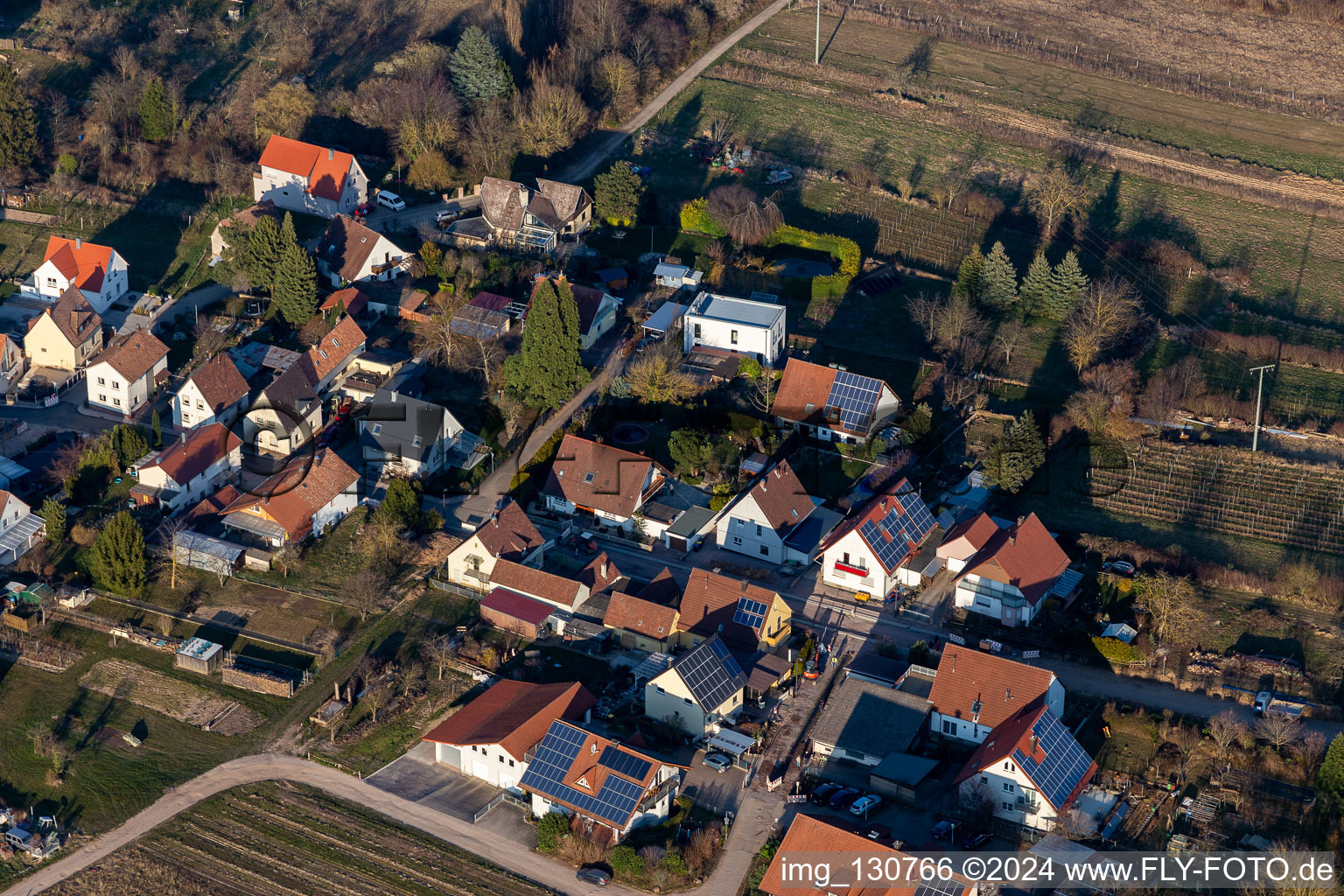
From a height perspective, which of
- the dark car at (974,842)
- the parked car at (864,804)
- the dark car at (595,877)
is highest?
the dark car at (974,842)

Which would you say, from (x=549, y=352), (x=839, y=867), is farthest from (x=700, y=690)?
(x=549, y=352)

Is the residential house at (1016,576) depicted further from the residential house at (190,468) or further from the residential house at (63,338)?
the residential house at (63,338)

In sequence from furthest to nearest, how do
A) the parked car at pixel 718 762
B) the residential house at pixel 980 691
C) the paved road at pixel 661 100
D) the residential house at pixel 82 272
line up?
the paved road at pixel 661 100 → the residential house at pixel 82 272 → the residential house at pixel 980 691 → the parked car at pixel 718 762

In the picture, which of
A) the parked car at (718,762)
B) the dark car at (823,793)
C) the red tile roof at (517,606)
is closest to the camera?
the dark car at (823,793)

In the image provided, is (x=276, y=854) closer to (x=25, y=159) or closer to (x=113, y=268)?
(x=113, y=268)

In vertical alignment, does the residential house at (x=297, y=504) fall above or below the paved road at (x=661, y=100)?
below

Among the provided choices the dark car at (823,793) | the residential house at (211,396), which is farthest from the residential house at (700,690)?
the residential house at (211,396)
